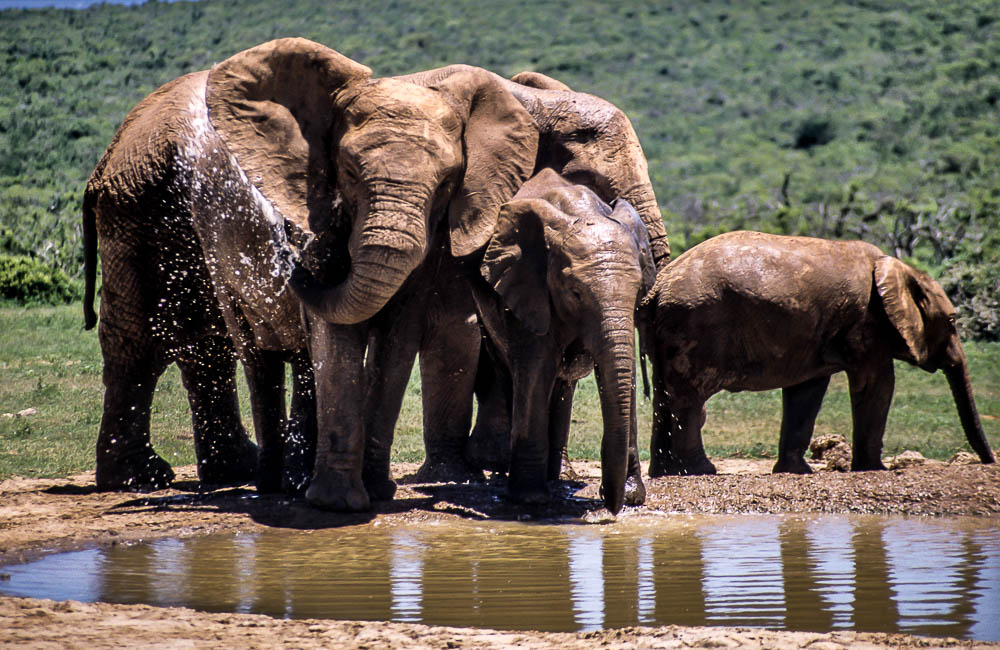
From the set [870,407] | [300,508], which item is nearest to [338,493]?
[300,508]

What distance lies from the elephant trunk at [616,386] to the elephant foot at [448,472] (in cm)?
209

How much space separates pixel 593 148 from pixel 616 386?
184cm

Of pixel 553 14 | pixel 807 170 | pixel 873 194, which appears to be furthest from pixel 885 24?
pixel 873 194

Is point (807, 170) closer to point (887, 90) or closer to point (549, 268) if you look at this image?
point (887, 90)

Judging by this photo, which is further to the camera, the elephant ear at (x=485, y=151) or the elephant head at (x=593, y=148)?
the elephant head at (x=593, y=148)

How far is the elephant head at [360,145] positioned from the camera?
6926 millimetres

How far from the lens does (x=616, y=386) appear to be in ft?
21.6

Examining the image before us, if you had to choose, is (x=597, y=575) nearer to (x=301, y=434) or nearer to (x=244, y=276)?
(x=301, y=434)

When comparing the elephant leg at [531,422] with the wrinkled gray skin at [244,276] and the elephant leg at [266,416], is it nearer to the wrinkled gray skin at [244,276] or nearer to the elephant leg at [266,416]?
the wrinkled gray skin at [244,276]

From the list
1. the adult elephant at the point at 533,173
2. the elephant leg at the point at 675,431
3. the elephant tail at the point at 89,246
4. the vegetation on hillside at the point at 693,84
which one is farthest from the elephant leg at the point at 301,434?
the vegetation on hillside at the point at 693,84

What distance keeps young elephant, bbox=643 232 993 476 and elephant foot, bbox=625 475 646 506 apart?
135 centimetres

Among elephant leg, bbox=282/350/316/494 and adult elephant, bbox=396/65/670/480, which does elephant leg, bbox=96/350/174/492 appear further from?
adult elephant, bbox=396/65/670/480

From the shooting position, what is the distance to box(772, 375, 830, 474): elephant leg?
29.8 ft

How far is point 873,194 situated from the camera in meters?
32.6
